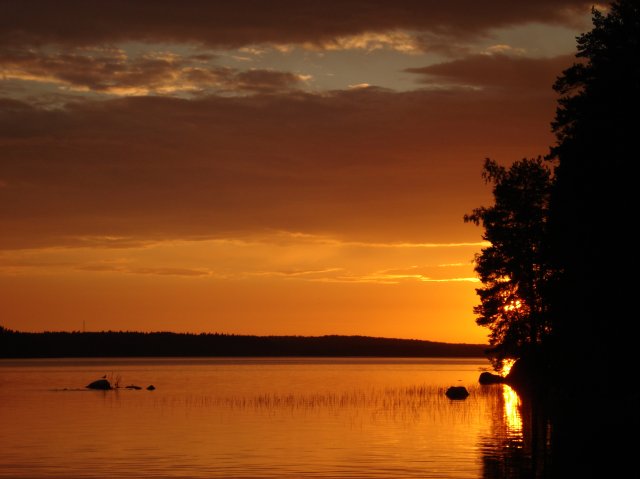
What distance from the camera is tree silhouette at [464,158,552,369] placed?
78.0 m

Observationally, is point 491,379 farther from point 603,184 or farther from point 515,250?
point 603,184

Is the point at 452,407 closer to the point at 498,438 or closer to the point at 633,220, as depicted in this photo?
the point at 498,438

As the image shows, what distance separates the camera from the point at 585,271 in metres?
48.0

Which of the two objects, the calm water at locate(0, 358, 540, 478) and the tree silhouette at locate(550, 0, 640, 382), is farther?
the tree silhouette at locate(550, 0, 640, 382)

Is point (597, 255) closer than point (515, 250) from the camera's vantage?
Yes

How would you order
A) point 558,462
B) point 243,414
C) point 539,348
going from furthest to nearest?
point 539,348, point 243,414, point 558,462

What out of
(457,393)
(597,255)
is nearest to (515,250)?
(457,393)

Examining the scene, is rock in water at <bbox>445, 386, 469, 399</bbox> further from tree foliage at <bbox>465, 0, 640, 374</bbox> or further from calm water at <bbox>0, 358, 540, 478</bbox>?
tree foliage at <bbox>465, 0, 640, 374</bbox>

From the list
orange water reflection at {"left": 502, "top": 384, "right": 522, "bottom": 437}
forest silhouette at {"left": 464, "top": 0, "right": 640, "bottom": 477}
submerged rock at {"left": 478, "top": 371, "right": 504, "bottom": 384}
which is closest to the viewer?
forest silhouette at {"left": 464, "top": 0, "right": 640, "bottom": 477}

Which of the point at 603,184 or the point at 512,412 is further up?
the point at 603,184

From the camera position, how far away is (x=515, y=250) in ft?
258

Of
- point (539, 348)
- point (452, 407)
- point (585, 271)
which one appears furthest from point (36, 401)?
point (585, 271)

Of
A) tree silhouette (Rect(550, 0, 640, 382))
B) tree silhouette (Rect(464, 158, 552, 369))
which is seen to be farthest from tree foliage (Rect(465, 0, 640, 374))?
tree silhouette (Rect(464, 158, 552, 369))

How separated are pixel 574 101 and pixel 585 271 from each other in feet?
29.2
